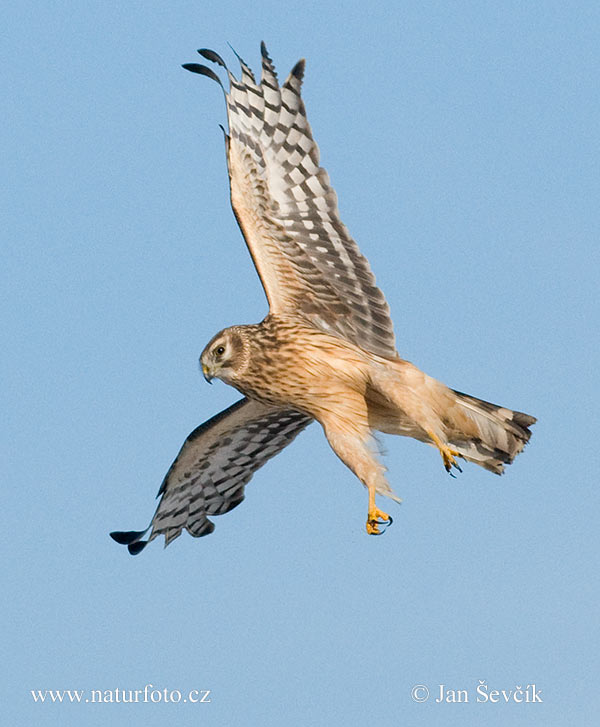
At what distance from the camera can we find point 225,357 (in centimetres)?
1073

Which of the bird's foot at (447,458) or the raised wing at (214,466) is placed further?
the raised wing at (214,466)

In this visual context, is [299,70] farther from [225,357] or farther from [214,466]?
[214,466]

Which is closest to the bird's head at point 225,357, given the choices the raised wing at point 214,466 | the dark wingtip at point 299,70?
the raised wing at point 214,466

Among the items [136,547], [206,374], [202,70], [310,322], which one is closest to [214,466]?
[136,547]

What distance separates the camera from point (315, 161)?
10695 mm

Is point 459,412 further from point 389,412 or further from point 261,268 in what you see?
point 261,268

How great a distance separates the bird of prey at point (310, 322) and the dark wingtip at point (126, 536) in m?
2.47

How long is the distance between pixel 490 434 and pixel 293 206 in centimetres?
227

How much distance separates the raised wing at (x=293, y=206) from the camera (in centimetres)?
1066

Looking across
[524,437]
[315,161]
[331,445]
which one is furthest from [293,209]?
[524,437]

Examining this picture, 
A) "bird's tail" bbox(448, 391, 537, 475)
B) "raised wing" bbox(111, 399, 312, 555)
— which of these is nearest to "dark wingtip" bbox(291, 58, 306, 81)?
"bird's tail" bbox(448, 391, 537, 475)

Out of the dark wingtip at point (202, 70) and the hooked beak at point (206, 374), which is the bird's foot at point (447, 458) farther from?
the dark wingtip at point (202, 70)

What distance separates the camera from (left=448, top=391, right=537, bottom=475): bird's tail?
10.8 metres

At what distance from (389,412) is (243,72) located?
2.75 m
